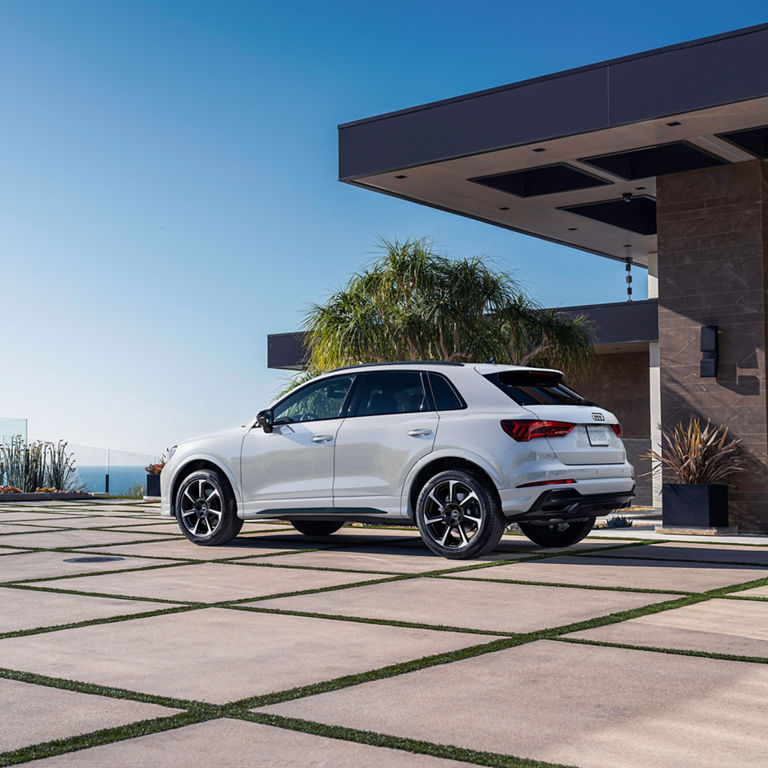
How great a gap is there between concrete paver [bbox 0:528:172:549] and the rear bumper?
15.6 feet

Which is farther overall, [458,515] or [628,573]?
[458,515]

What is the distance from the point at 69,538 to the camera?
39.9 ft

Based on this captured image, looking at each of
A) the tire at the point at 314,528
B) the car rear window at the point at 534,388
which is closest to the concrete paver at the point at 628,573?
the car rear window at the point at 534,388

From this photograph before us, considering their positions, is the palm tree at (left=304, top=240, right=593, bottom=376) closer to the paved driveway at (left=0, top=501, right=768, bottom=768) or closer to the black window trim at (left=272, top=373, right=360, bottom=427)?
the black window trim at (left=272, top=373, right=360, bottom=427)

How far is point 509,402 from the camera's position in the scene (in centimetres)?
946

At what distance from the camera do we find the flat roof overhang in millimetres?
11734

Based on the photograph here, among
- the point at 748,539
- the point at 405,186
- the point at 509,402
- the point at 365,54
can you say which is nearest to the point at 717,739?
the point at 509,402

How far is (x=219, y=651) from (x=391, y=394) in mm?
5135

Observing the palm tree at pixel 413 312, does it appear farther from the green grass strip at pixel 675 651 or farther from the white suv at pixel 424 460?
the green grass strip at pixel 675 651

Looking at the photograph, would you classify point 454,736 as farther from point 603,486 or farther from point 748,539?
point 748,539

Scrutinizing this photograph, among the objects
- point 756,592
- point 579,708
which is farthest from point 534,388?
point 579,708

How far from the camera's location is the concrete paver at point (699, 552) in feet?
31.7

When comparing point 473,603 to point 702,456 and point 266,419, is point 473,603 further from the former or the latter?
point 702,456

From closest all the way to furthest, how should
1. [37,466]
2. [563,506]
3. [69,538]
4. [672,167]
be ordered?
[563,506], [69,538], [672,167], [37,466]
